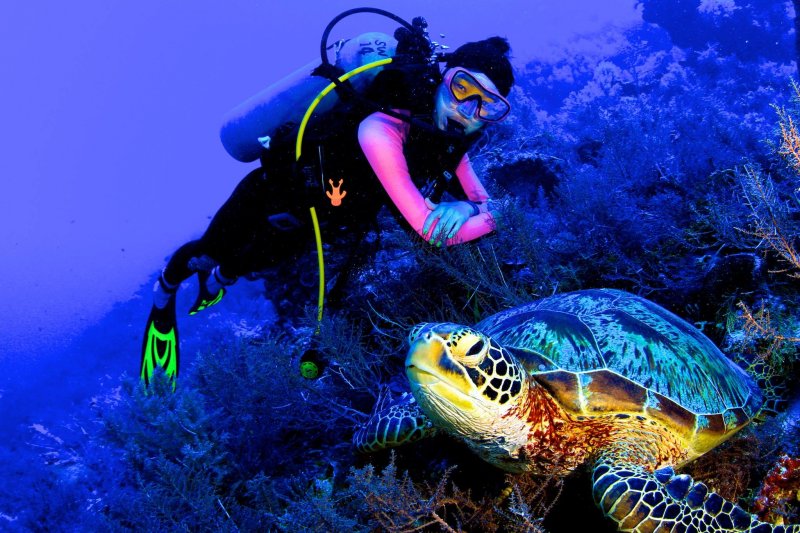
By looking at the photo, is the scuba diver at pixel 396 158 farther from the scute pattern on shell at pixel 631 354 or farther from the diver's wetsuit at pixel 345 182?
the scute pattern on shell at pixel 631 354

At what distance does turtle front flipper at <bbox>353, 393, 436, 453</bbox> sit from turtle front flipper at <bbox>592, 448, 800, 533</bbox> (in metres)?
0.71

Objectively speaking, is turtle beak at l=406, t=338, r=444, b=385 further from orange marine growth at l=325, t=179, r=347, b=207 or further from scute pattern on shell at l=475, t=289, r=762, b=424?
orange marine growth at l=325, t=179, r=347, b=207

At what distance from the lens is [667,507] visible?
1.23 metres

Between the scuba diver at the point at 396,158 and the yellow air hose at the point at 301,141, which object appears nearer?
the scuba diver at the point at 396,158

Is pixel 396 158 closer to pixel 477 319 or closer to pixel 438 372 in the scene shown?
pixel 477 319

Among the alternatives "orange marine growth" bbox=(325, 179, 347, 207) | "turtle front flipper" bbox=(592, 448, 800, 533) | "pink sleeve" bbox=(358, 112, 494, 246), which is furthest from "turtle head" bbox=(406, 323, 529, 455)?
"orange marine growth" bbox=(325, 179, 347, 207)

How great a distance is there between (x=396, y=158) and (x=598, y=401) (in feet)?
5.00

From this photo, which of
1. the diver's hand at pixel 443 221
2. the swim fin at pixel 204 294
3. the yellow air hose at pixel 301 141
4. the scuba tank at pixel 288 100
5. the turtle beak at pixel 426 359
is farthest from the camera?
the swim fin at pixel 204 294

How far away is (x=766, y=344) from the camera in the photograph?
2.00 metres

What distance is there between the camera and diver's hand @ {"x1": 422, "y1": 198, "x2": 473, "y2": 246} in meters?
2.39

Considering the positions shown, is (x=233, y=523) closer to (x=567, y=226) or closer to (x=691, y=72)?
(x=567, y=226)

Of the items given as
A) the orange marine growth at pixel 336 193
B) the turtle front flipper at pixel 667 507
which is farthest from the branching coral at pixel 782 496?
the orange marine growth at pixel 336 193

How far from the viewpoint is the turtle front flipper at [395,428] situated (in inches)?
70.4

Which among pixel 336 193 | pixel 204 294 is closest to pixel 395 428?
pixel 336 193
